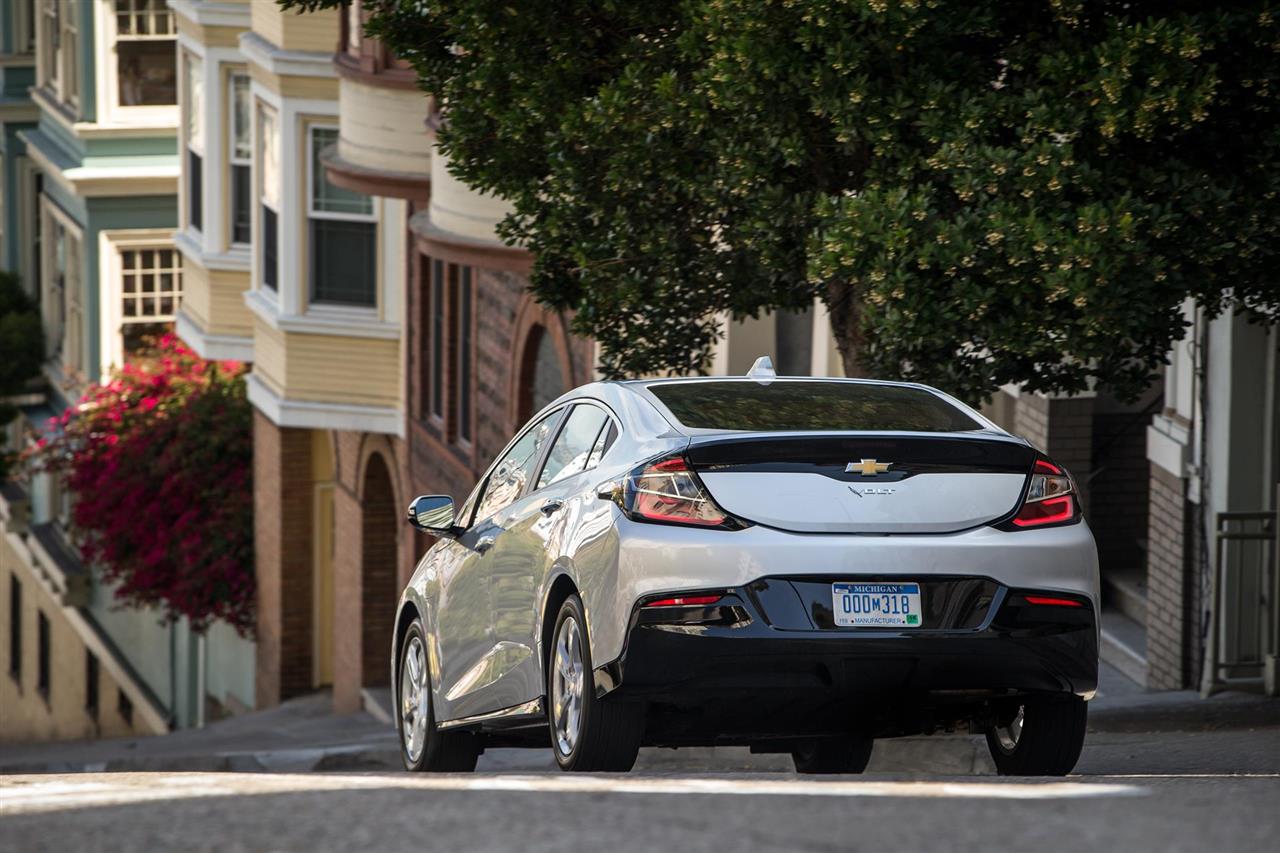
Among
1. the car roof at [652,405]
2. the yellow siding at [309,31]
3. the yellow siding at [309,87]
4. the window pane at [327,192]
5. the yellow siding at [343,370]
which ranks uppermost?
the yellow siding at [309,31]

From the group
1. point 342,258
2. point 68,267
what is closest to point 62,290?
point 68,267

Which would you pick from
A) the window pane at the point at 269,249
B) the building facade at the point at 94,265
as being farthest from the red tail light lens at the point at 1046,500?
the building facade at the point at 94,265

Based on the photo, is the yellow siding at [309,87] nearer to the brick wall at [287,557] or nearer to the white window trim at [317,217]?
the white window trim at [317,217]

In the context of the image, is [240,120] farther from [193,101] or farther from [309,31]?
[309,31]

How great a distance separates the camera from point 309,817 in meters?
6.55

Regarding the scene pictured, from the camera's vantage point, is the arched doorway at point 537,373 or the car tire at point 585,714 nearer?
the car tire at point 585,714

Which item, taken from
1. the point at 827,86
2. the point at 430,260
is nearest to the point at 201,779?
the point at 827,86

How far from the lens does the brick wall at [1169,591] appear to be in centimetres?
1504

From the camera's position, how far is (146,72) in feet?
112

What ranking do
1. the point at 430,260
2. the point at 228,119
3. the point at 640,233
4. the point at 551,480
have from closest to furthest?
the point at 551,480, the point at 640,233, the point at 430,260, the point at 228,119

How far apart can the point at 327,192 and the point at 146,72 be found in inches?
421

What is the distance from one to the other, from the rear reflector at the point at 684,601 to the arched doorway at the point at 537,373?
13384 millimetres

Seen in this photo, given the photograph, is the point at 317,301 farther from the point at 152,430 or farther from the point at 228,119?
the point at 152,430

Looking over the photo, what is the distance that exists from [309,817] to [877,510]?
2.22 metres
